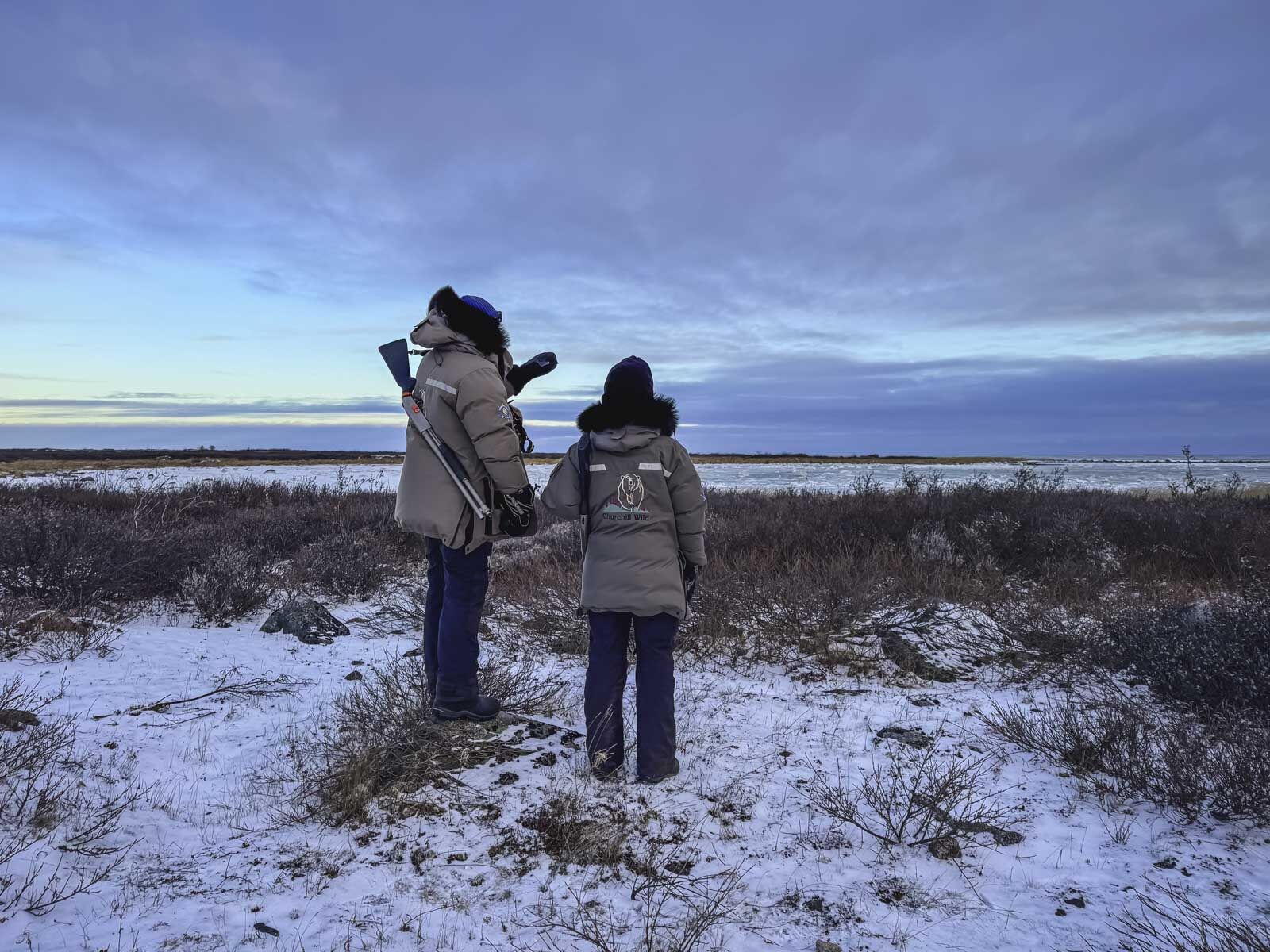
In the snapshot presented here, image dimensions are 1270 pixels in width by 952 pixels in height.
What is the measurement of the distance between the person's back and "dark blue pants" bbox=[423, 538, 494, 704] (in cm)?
60

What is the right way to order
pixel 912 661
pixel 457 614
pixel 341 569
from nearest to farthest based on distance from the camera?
pixel 457 614
pixel 912 661
pixel 341 569

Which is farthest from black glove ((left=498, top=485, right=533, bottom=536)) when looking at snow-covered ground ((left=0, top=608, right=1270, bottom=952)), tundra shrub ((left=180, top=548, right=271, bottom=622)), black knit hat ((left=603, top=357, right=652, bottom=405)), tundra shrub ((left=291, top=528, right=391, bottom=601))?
tundra shrub ((left=291, top=528, right=391, bottom=601))

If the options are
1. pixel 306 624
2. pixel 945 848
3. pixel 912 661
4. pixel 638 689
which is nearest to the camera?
pixel 945 848

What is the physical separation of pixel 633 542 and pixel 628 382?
0.75 meters

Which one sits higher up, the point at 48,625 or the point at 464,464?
the point at 464,464

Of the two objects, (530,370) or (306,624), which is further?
(306,624)

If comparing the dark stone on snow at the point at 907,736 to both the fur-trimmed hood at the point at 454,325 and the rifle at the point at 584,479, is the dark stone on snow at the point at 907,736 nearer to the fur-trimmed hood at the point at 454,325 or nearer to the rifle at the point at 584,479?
the rifle at the point at 584,479

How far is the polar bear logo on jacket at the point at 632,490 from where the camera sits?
3.09 metres

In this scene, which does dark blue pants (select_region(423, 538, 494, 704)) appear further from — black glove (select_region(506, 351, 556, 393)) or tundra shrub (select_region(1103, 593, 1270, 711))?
tundra shrub (select_region(1103, 593, 1270, 711))

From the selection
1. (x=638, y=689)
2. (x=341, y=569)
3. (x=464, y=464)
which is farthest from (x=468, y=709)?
(x=341, y=569)

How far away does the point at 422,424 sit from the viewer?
3.33m

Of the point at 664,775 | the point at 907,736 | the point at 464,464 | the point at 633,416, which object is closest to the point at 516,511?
the point at 464,464

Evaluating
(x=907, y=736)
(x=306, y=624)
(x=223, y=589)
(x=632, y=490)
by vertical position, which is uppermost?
(x=632, y=490)

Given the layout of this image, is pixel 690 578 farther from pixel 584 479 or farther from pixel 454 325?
pixel 454 325
